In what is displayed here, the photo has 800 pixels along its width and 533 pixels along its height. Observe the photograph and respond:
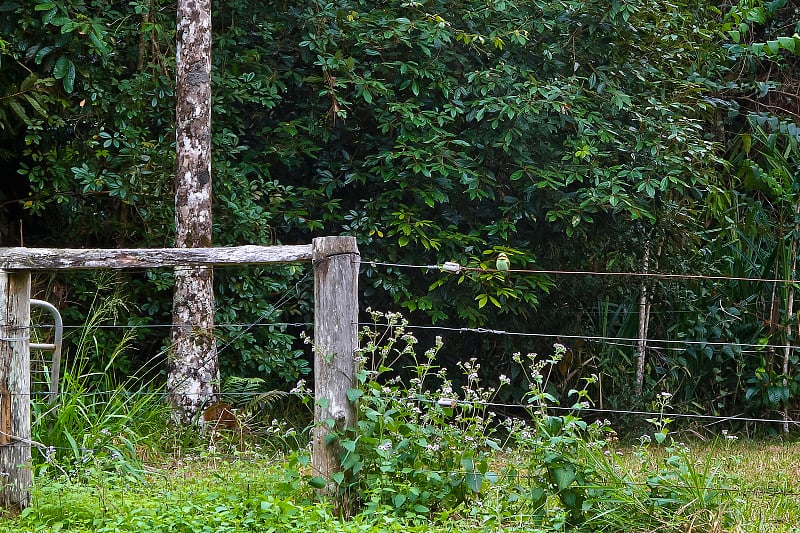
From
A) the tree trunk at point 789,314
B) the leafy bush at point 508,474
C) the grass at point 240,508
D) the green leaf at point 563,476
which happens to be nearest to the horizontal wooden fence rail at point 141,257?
the leafy bush at point 508,474

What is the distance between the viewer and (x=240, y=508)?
407 cm

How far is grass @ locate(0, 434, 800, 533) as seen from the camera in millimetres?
3873

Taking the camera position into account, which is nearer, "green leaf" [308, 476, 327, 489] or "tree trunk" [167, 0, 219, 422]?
"green leaf" [308, 476, 327, 489]

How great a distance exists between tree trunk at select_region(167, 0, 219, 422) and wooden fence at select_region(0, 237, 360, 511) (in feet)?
6.04

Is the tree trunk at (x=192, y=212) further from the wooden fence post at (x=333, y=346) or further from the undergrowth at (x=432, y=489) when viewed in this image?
the wooden fence post at (x=333, y=346)

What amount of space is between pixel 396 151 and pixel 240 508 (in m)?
3.93

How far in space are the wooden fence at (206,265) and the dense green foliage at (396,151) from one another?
231 cm

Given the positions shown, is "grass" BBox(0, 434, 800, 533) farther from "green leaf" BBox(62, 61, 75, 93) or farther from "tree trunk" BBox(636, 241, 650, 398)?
"tree trunk" BBox(636, 241, 650, 398)

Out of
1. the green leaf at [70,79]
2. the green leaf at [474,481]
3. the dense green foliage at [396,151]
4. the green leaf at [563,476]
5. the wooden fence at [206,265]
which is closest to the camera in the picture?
the green leaf at [563,476]

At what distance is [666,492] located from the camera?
3.93 metres

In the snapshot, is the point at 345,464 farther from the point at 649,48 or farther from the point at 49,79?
the point at 649,48

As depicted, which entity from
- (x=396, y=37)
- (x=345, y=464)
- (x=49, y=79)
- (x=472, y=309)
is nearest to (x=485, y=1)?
(x=396, y=37)

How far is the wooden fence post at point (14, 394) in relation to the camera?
420 centimetres

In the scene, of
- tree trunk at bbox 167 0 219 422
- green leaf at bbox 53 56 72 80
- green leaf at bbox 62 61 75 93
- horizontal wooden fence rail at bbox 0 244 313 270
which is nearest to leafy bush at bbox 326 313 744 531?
horizontal wooden fence rail at bbox 0 244 313 270
